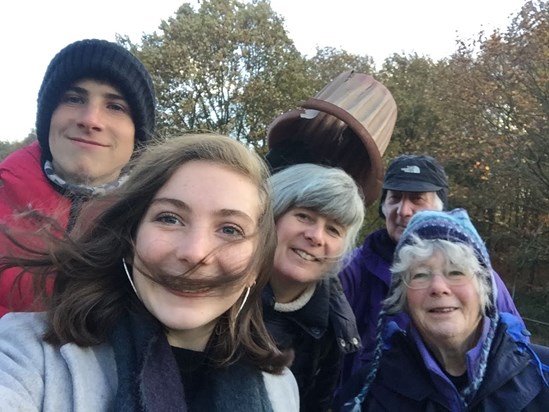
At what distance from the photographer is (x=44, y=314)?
1.69 meters

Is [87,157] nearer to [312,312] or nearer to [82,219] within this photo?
[82,219]

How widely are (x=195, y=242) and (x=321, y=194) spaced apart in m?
1.35

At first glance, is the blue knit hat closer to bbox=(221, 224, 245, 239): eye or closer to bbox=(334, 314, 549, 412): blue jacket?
bbox=(334, 314, 549, 412): blue jacket

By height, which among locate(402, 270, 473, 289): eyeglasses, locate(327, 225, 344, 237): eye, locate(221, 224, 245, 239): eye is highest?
locate(327, 225, 344, 237): eye

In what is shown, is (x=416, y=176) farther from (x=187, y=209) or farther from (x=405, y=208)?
(x=187, y=209)

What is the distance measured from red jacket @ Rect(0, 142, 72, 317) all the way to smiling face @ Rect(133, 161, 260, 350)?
469mm

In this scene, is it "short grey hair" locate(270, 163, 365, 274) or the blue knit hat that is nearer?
the blue knit hat

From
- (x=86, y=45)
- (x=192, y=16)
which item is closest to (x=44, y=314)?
(x=86, y=45)

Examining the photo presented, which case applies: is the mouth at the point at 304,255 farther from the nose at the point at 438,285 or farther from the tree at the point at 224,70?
the tree at the point at 224,70

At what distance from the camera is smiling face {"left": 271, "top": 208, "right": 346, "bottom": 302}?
2.96 m

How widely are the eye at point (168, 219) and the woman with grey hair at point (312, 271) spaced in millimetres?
1255

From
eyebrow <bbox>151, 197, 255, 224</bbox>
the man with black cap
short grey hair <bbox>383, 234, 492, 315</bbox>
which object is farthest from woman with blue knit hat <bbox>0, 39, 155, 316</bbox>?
the man with black cap

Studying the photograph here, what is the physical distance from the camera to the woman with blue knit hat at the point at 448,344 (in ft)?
8.17

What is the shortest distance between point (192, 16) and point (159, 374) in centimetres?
1922
